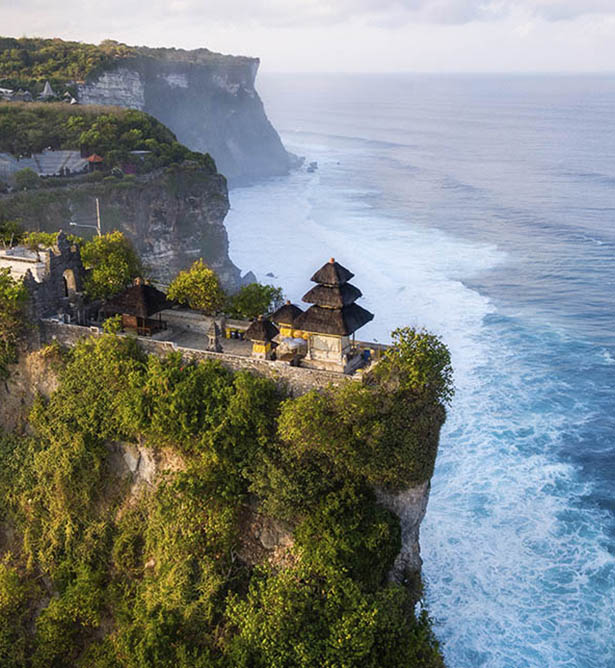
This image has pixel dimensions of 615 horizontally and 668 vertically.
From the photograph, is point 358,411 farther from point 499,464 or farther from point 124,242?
point 499,464

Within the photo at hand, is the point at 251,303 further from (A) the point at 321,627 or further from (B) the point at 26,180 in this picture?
(B) the point at 26,180

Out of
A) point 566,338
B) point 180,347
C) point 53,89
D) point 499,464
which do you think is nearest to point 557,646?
point 499,464

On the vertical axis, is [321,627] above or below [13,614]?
above

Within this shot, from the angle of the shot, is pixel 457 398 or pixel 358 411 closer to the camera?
pixel 358 411

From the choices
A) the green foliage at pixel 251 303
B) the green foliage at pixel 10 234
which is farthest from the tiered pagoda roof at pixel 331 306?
the green foliage at pixel 10 234

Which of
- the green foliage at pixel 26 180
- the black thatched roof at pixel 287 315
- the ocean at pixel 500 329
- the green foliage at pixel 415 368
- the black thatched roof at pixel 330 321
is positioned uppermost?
the black thatched roof at pixel 330 321

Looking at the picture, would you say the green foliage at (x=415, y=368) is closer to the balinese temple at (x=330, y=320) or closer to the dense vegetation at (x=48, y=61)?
the balinese temple at (x=330, y=320)

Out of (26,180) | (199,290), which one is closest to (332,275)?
(199,290)
